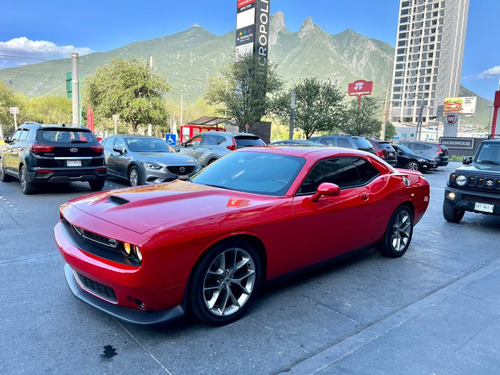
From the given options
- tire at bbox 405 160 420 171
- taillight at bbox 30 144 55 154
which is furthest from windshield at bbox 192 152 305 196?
tire at bbox 405 160 420 171

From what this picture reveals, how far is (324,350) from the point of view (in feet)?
8.71

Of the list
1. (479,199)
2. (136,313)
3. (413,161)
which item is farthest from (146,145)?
(413,161)

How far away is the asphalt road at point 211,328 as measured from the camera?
8.10ft

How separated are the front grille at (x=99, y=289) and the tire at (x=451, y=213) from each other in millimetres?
6614

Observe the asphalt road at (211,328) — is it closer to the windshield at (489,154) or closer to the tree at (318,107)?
the windshield at (489,154)

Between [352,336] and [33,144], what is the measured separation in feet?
25.9

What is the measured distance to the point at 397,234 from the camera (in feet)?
16.0

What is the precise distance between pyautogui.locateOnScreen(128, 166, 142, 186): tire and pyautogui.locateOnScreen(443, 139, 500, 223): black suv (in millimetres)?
7313

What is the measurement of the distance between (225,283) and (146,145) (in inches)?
337

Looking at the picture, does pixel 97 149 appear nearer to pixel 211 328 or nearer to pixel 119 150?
pixel 119 150

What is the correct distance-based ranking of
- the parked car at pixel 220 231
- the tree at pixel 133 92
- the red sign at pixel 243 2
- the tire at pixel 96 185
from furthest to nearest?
1. the red sign at pixel 243 2
2. the tree at pixel 133 92
3. the tire at pixel 96 185
4. the parked car at pixel 220 231

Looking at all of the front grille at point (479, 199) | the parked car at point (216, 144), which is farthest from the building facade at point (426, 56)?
the front grille at point (479, 199)

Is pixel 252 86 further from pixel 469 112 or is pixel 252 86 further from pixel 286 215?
pixel 469 112

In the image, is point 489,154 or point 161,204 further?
point 489,154
